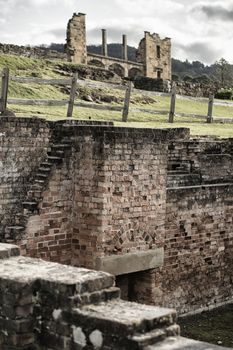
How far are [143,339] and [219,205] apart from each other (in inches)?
265

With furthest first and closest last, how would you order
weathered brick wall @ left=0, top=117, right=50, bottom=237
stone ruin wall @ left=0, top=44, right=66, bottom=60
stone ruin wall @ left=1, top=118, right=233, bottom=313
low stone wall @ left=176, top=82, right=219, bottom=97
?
low stone wall @ left=176, top=82, right=219, bottom=97 < stone ruin wall @ left=0, top=44, right=66, bottom=60 < stone ruin wall @ left=1, top=118, right=233, bottom=313 < weathered brick wall @ left=0, top=117, right=50, bottom=237

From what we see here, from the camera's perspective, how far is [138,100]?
1091 inches

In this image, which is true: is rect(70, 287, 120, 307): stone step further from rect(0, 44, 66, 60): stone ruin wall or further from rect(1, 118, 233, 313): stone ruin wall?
rect(0, 44, 66, 60): stone ruin wall

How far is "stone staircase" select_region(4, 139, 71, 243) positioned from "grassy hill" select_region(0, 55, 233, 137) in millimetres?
6677

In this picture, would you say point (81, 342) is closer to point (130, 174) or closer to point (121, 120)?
point (130, 174)

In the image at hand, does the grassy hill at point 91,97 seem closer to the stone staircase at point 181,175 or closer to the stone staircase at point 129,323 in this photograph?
the stone staircase at point 181,175

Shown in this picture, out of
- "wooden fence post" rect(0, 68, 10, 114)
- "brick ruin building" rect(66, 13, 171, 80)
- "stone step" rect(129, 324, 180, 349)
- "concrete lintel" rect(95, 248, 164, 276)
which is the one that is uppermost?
"brick ruin building" rect(66, 13, 171, 80)

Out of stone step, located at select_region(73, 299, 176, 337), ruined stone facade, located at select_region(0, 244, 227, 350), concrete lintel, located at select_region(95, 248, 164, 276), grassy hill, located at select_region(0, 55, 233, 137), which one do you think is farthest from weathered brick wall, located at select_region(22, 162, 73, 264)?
grassy hill, located at select_region(0, 55, 233, 137)

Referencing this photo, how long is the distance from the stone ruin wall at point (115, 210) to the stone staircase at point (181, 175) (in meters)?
0.56

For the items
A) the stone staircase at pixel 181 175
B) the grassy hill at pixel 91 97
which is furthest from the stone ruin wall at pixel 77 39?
the stone staircase at pixel 181 175

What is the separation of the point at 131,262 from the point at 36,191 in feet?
5.62

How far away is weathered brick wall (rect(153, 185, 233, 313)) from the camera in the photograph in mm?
9719

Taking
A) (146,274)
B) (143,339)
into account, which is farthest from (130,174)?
(143,339)

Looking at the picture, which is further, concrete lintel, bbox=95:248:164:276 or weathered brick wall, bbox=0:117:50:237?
concrete lintel, bbox=95:248:164:276
